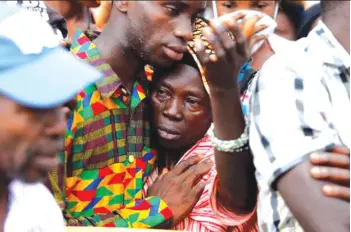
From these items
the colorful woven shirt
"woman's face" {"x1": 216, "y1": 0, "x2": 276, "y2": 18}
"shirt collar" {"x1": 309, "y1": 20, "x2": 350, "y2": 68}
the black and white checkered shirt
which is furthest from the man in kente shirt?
"woman's face" {"x1": 216, "y1": 0, "x2": 276, "y2": 18}

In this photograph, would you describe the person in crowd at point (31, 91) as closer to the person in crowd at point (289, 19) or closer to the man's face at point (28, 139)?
the man's face at point (28, 139)

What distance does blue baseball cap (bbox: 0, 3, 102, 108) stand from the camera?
5.22ft

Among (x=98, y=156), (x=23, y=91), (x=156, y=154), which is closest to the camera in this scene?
(x=23, y=91)

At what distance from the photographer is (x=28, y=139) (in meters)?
1.64

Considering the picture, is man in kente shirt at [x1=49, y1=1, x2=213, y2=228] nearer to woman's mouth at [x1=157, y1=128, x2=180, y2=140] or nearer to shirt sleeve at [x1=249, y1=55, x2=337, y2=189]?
woman's mouth at [x1=157, y1=128, x2=180, y2=140]

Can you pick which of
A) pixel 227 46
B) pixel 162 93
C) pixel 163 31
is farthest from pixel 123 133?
pixel 227 46

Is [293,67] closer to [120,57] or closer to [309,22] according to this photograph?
[120,57]

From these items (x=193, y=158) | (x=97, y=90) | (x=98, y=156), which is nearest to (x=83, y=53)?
(x=97, y=90)

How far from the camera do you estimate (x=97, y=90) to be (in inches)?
102

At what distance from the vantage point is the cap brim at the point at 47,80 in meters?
1.58

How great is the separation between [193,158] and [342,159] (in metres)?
1.05

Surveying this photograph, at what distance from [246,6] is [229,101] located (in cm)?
200

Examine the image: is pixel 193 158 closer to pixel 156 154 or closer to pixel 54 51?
pixel 156 154

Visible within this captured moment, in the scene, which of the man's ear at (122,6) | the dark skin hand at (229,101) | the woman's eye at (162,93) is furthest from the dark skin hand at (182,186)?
the man's ear at (122,6)
